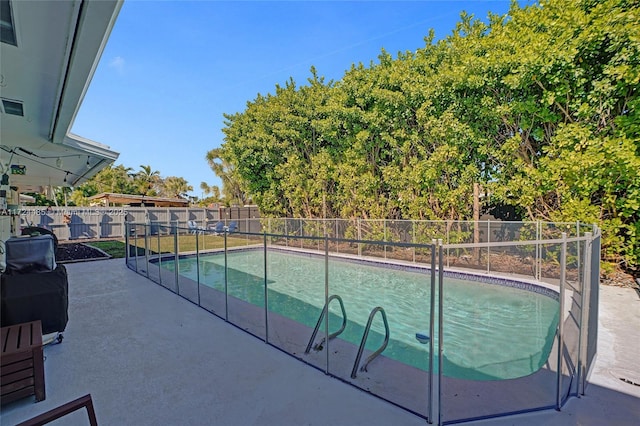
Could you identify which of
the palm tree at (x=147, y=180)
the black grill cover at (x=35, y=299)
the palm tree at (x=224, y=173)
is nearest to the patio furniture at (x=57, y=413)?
the black grill cover at (x=35, y=299)

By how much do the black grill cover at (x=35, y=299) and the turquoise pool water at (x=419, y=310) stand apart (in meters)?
3.16

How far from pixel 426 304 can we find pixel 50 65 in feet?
20.3

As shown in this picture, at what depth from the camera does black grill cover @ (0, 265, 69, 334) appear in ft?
10.7

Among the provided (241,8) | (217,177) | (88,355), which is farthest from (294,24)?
(217,177)

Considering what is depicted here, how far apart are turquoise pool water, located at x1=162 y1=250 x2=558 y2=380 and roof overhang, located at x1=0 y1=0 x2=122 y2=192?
13.4 feet

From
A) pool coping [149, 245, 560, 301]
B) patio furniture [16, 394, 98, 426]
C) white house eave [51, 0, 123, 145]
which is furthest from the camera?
pool coping [149, 245, 560, 301]

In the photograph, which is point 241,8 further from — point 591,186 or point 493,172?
point 591,186

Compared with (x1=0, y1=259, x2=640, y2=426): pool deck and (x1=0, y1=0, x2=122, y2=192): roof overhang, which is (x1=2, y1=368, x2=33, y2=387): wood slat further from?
(x1=0, y1=0, x2=122, y2=192): roof overhang

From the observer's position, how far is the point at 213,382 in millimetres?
2969

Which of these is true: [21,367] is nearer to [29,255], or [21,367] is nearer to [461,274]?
[29,255]

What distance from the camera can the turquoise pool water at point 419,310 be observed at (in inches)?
162

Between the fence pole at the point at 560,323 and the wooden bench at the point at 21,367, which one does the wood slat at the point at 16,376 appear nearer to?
the wooden bench at the point at 21,367

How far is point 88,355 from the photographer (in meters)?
3.56

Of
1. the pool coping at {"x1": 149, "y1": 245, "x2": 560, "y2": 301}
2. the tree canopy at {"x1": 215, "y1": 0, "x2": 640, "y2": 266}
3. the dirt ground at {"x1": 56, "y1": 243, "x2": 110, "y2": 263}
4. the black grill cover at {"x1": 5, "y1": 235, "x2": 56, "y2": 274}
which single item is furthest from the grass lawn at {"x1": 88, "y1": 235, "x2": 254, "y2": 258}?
the tree canopy at {"x1": 215, "y1": 0, "x2": 640, "y2": 266}
